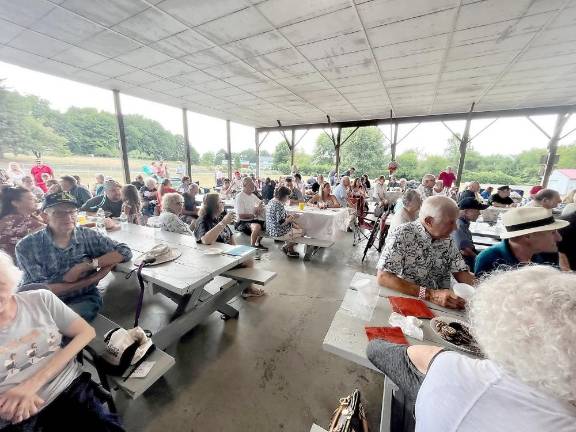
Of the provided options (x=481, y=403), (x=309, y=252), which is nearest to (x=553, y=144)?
(x=309, y=252)

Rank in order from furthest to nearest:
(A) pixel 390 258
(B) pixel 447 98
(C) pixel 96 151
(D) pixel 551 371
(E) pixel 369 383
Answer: (C) pixel 96 151 → (B) pixel 447 98 → (E) pixel 369 383 → (A) pixel 390 258 → (D) pixel 551 371

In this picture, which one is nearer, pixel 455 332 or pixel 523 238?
pixel 455 332

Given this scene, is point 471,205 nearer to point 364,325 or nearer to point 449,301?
point 449,301

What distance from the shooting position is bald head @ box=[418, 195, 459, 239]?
1456 millimetres

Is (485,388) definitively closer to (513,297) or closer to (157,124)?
(513,297)

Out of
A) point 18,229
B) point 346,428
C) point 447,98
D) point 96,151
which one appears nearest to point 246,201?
point 18,229

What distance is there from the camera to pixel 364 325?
109cm

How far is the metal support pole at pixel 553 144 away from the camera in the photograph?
19.6 ft

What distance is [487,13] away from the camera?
2309 mm

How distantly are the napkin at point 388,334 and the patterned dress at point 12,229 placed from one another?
2.93 m

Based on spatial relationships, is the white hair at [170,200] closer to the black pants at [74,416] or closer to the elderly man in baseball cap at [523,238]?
the black pants at [74,416]

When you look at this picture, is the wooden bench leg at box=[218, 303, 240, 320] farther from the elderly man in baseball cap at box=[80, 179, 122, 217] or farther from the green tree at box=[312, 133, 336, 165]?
the green tree at box=[312, 133, 336, 165]

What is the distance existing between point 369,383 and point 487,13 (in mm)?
3629

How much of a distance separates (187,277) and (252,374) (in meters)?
0.87
